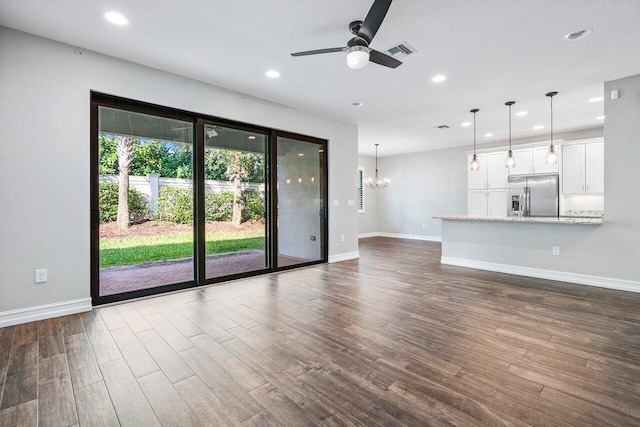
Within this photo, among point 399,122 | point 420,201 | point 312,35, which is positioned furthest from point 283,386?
point 420,201

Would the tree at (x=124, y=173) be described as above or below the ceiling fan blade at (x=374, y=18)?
below

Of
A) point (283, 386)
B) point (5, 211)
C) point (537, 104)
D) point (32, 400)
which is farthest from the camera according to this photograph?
point (537, 104)

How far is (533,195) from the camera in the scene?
710 centimetres

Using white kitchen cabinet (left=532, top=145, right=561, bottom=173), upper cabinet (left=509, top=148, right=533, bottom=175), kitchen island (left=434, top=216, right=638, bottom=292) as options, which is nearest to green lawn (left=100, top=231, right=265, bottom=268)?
kitchen island (left=434, top=216, right=638, bottom=292)

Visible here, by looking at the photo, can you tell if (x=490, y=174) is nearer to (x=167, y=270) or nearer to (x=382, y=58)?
(x=382, y=58)

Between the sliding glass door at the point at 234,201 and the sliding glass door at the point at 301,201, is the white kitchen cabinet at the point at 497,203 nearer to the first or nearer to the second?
the sliding glass door at the point at 301,201

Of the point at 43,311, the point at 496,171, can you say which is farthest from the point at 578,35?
the point at 43,311

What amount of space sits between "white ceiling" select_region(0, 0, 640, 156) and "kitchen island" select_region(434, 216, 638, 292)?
2047 millimetres

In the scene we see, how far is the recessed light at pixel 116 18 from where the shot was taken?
2639mm

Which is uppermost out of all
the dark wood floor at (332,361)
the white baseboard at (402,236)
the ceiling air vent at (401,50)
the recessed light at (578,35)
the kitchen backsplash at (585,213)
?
the ceiling air vent at (401,50)

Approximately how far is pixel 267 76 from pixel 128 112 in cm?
177

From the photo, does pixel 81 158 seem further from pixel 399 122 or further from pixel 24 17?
pixel 399 122

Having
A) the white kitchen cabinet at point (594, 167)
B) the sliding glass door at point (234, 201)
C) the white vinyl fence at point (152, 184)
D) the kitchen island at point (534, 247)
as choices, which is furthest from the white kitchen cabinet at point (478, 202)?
the white vinyl fence at point (152, 184)

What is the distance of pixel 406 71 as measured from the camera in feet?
12.3
